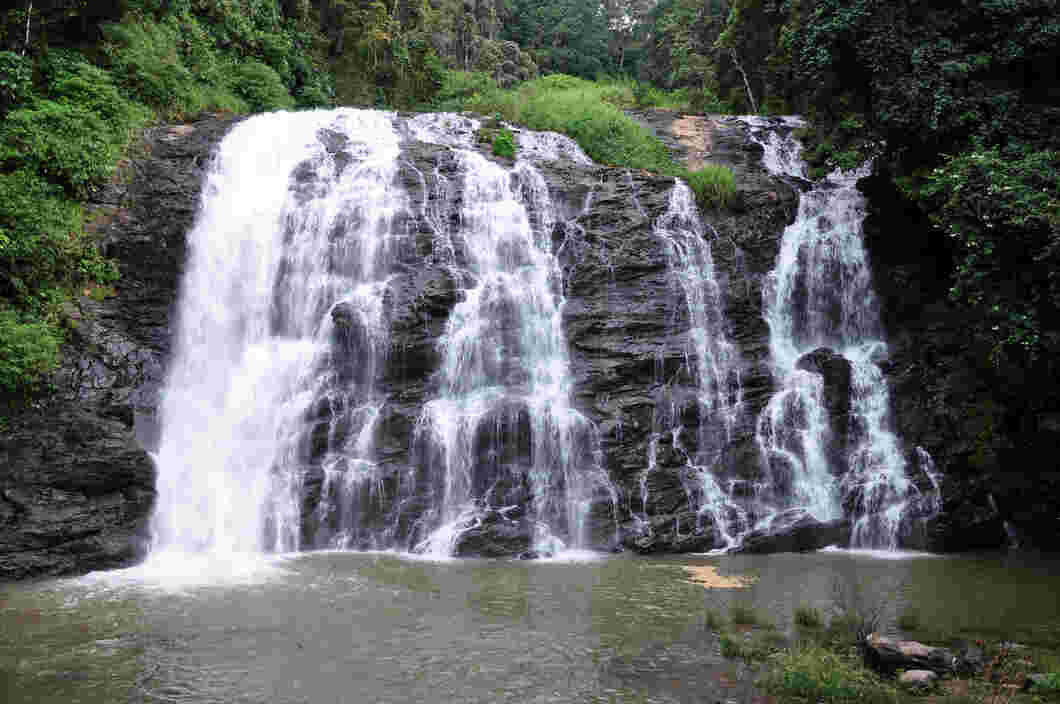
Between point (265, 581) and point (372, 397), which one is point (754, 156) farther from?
point (265, 581)

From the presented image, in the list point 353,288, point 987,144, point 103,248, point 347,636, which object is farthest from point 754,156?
point 347,636

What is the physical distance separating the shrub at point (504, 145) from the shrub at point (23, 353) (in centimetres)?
1010

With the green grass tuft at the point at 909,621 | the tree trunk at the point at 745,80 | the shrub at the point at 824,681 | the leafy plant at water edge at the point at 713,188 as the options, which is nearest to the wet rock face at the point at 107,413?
the shrub at the point at 824,681

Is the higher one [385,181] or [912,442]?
[385,181]

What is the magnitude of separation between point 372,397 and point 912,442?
31.8 ft

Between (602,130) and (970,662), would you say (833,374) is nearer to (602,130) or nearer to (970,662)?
(970,662)

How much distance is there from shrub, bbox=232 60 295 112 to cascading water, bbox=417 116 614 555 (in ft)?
34.5

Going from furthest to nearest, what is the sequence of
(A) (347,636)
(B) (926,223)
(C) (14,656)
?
(B) (926,223) < (A) (347,636) < (C) (14,656)

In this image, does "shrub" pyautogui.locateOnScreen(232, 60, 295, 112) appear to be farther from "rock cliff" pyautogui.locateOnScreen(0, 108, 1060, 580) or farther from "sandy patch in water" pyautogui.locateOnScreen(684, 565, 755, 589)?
"sandy patch in water" pyautogui.locateOnScreen(684, 565, 755, 589)

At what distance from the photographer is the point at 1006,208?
37.5 ft

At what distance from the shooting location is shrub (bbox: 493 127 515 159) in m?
18.1

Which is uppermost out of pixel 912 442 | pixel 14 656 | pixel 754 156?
pixel 754 156

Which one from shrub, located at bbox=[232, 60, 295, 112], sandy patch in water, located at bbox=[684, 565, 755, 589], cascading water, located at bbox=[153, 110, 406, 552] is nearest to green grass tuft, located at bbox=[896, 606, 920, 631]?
sandy patch in water, located at bbox=[684, 565, 755, 589]

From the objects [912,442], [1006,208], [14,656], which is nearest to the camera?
[14,656]
